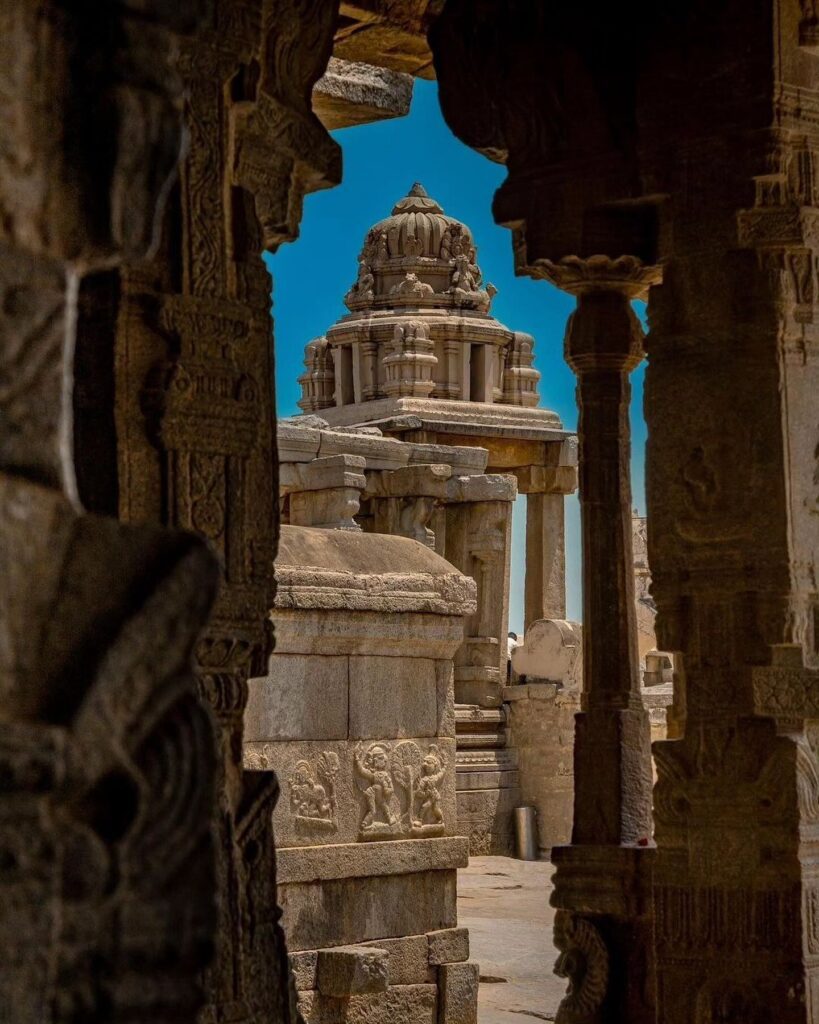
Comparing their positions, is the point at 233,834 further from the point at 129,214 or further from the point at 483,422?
the point at 483,422

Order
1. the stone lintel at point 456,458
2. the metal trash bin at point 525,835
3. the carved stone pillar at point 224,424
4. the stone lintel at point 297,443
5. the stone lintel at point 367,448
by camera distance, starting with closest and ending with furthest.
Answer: the carved stone pillar at point 224,424 → the metal trash bin at point 525,835 → the stone lintel at point 297,443 → the stone lintel at point 367,448 → the stone lintel at point 456,458

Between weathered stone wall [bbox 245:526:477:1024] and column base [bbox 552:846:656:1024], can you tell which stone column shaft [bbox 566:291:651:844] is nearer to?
column base [bbox 552:846:656:1024]

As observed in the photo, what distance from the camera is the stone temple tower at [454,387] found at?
20531mm

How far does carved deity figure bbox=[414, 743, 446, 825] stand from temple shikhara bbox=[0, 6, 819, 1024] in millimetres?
28

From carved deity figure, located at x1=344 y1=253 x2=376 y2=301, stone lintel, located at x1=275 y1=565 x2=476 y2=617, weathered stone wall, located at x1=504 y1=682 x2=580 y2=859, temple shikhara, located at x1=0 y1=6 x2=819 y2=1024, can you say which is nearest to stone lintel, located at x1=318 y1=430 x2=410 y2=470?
weathered stone wall, located at x1=504 y1=682 x2=580 y2=859

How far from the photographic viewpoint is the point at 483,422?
24.3m

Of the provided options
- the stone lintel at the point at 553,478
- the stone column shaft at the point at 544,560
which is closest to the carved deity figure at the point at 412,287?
the stone lintel at the point at 553,478

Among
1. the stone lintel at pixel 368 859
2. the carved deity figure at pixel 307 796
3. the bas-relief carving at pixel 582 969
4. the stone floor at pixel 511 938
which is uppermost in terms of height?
the carved deity figure at pixel 307 796

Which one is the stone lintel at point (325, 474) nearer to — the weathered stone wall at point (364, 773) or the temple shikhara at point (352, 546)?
the temple shikhara at point (352, 546)

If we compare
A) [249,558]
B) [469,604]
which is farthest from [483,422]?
[249,558]

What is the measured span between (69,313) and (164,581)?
0.27 metres

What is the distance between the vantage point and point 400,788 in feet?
31.4

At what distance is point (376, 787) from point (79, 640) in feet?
25.1

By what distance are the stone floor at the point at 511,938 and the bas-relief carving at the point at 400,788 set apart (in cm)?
88
